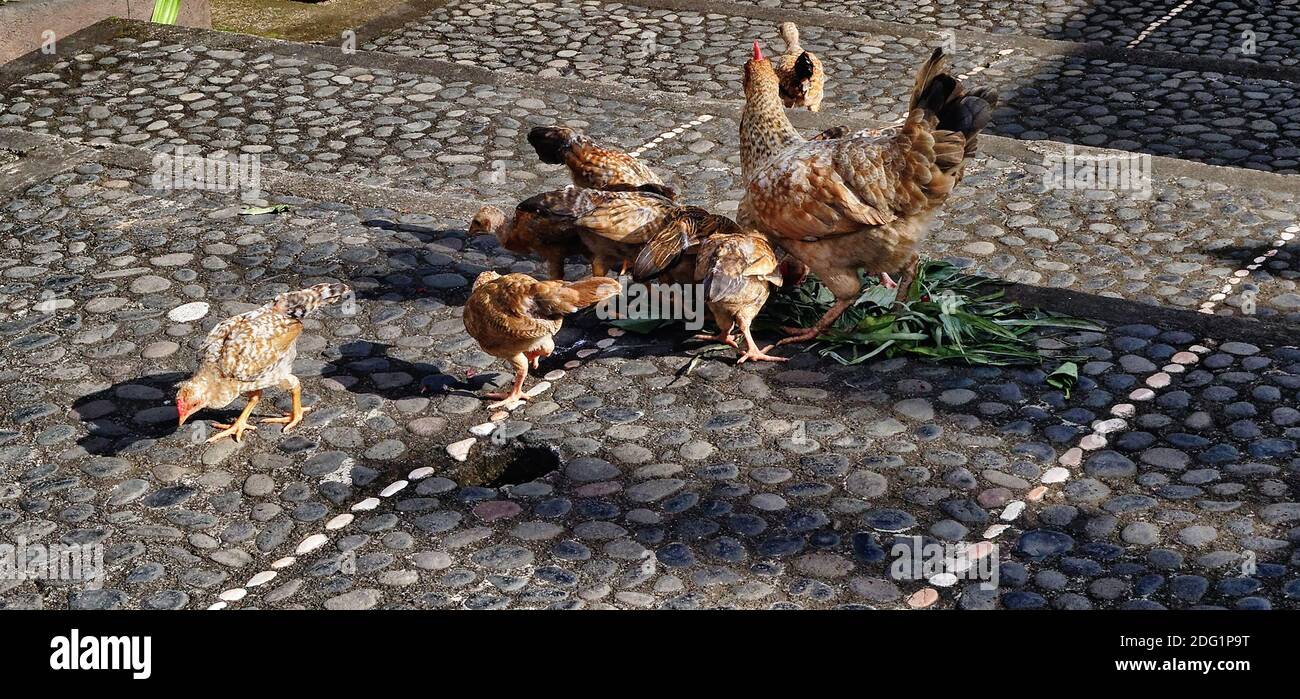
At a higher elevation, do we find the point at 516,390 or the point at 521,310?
the point at 521,310

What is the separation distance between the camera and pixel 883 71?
36.1 ft

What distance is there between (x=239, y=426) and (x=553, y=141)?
101 inches

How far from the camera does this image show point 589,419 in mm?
6230

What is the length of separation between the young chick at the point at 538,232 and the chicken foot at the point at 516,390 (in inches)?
36.0

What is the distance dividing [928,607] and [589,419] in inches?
76.8

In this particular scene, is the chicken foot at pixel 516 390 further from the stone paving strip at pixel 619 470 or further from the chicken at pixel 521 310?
the stone paving strip at pixel 619 470

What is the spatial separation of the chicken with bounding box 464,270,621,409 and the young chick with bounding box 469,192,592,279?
0.74 metres

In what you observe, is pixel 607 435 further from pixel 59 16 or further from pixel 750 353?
pixel 59 16

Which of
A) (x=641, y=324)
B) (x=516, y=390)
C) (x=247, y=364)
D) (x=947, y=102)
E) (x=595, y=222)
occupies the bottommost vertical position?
(x=516, y=390)

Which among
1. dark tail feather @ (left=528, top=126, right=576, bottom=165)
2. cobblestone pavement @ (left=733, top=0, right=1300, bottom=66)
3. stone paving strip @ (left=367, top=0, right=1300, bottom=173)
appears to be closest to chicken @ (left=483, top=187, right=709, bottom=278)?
dark tail feather @ (left=528, top=126, right=576, bottom=165)

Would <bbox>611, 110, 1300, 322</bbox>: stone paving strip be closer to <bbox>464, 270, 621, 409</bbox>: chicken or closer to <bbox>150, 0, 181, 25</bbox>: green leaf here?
<bbox>464, 270, 621, 409</bbox>: chicken

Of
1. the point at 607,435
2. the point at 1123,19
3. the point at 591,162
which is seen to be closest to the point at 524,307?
the point at 607,435

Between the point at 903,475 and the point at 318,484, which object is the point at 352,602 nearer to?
the point at 318,484

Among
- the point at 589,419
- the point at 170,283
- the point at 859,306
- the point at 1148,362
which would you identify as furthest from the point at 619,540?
the point at 170,283
